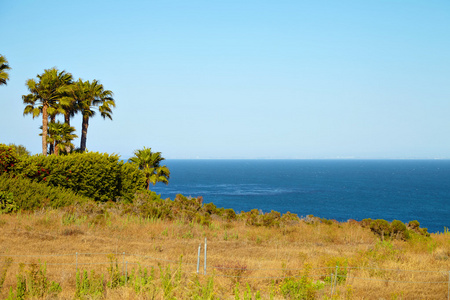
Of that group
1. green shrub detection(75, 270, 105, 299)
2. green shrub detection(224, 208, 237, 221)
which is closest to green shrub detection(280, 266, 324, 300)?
green shrub detection(75, 270, 105, 299)

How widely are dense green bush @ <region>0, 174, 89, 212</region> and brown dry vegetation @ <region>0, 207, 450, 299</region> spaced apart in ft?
3.35

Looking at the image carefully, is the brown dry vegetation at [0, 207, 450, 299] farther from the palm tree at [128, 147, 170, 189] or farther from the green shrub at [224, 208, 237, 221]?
the palm tree at [128, 147, 170, 189]

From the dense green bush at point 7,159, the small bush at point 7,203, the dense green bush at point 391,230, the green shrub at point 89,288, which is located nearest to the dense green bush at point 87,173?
the dense green bush at point 7,159

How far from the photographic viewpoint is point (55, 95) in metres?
36.8

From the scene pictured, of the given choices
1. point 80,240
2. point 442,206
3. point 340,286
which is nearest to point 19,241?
point 80,240

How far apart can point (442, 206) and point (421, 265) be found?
80124 mm

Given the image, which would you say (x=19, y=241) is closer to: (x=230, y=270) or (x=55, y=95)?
(x=230, y=270)

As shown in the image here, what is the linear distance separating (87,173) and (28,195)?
19.5 feet

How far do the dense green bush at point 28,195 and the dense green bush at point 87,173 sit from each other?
1083 millimetres

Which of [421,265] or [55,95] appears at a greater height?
[55,95]

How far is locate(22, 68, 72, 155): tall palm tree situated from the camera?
36.2m

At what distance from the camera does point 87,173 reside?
26281 millimetres

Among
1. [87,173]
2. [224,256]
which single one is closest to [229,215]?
[87,173]

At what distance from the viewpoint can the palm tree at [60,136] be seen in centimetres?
3844
